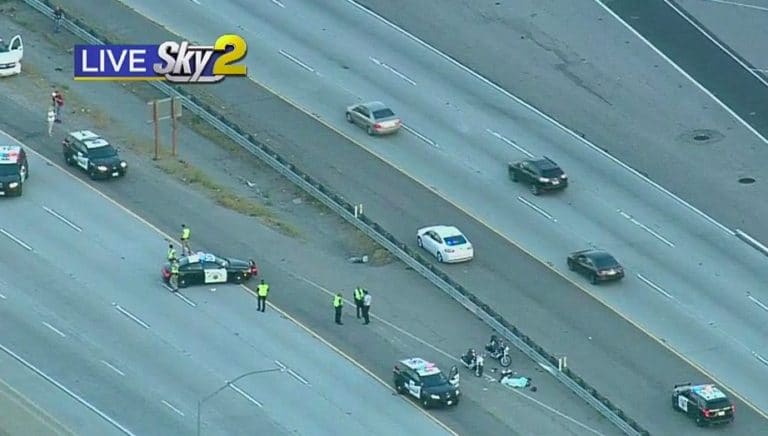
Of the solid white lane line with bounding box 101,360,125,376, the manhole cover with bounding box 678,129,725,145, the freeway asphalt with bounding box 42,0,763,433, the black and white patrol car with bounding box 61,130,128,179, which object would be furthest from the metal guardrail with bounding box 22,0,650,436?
the manhole cover with bounding box 678,129,725,145

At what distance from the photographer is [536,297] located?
98.8 m

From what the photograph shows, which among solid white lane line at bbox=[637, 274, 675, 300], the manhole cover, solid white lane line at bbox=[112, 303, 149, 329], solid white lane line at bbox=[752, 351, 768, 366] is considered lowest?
solid white lane line at bbox=[112, 303, 149, 329]

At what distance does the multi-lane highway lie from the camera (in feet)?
290

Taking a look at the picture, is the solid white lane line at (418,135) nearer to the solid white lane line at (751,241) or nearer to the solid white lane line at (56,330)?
the solid white lane line at (751,241)

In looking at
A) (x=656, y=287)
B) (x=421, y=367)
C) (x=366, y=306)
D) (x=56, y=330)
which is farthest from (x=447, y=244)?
(x=56, y=330)

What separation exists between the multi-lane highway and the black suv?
1683 centimetres

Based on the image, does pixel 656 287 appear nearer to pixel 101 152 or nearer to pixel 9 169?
pixel 101 152

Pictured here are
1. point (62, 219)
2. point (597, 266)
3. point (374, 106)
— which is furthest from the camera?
point (374, 106)

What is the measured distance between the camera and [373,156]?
111 m

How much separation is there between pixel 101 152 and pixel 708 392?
30808 mm

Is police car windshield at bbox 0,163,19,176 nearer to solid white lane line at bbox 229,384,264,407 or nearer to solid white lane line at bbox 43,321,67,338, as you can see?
solid white lane line at bbox 43,321,67,338

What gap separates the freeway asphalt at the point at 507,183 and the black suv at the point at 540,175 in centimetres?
63

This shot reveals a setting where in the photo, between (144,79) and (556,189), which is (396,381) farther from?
(144,79)

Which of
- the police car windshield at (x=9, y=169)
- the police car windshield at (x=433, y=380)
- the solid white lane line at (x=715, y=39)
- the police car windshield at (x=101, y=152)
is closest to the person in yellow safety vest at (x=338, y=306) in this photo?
the police car windshield at (x=433, y=380)
